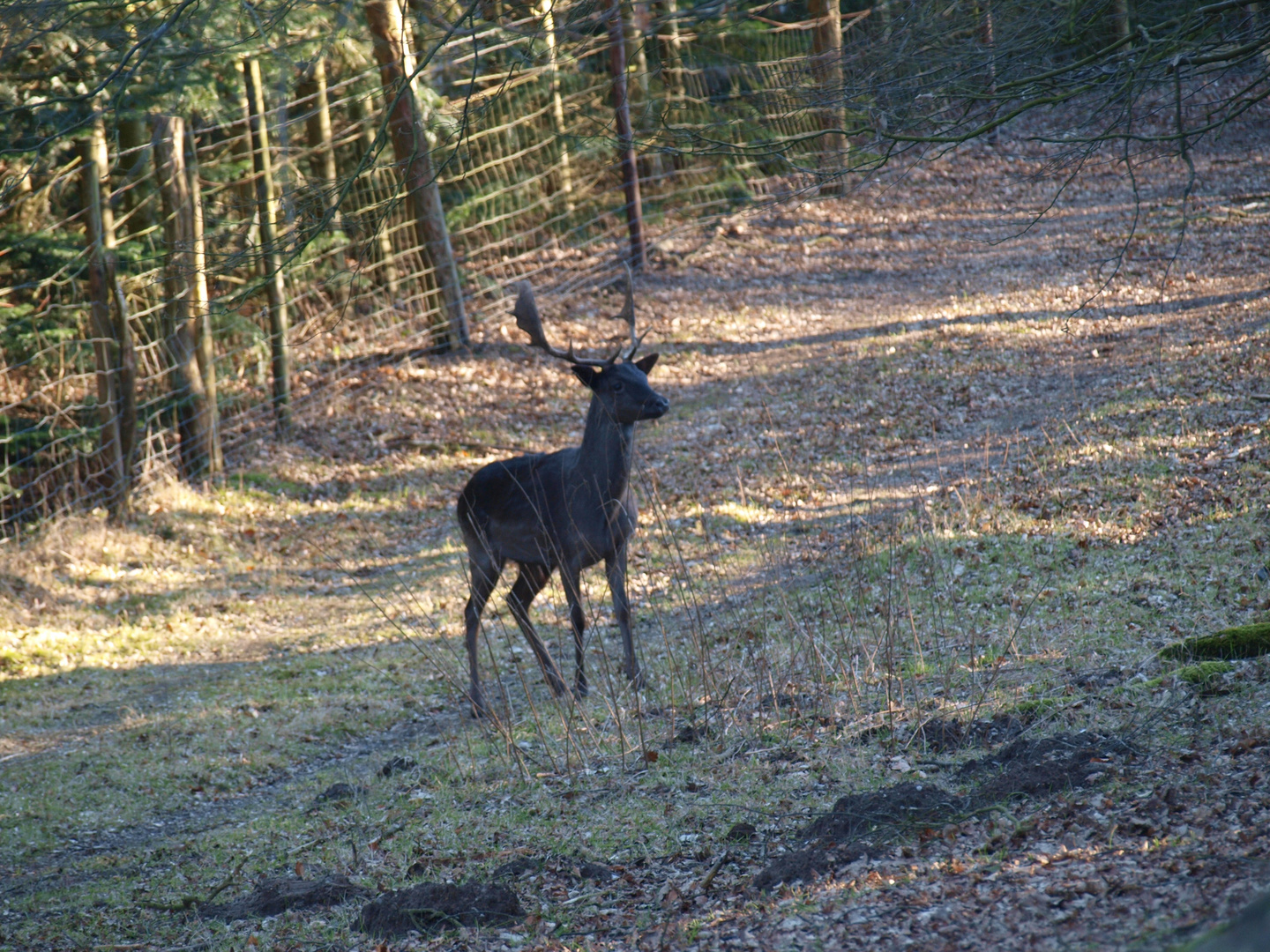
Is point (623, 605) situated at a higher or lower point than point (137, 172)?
lower

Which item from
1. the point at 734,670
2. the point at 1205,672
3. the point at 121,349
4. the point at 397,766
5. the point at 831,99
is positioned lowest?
the point at 397,766

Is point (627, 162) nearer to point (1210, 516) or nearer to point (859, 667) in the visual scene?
point (1210, 516)

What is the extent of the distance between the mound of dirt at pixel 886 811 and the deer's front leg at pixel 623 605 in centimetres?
263

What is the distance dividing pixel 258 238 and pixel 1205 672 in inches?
230

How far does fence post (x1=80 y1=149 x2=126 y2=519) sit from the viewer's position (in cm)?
1173

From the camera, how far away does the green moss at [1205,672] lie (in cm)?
532

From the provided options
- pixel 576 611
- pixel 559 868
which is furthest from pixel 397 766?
pixel 559 868

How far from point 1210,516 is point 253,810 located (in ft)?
23.2

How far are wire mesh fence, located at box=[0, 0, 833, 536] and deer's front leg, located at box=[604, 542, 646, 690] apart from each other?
9.62 feet

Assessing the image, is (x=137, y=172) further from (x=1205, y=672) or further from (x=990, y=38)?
(x=1205, y=672)

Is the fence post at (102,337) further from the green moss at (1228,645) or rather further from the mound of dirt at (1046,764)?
the green moss at (1228,645)

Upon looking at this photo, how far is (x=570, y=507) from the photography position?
7934 millimetres

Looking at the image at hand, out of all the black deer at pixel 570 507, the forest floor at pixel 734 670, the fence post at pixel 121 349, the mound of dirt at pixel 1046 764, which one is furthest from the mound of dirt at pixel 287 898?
the fence post at pixel 121 349

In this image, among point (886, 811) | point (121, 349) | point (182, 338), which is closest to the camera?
point (886, 811)
